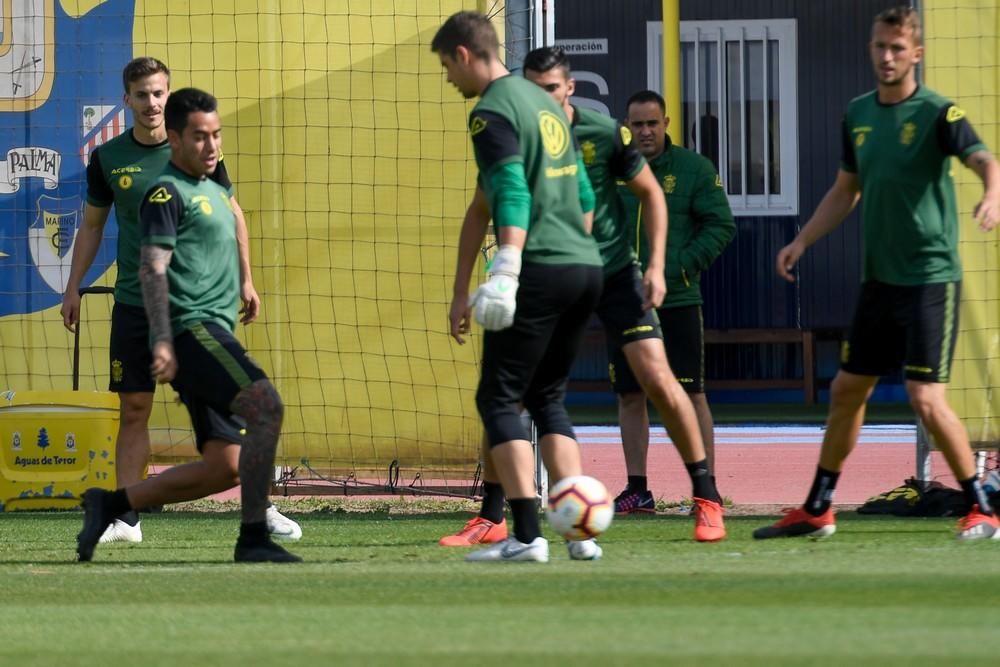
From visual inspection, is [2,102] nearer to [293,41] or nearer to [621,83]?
[293,41]

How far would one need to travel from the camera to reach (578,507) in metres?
6.64

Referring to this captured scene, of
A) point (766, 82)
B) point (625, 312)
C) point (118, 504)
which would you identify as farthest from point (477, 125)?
point (766, 82)

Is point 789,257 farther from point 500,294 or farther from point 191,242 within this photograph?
point 191,242

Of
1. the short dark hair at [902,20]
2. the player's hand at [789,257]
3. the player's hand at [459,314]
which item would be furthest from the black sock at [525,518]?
the short dark hair at [902,20]

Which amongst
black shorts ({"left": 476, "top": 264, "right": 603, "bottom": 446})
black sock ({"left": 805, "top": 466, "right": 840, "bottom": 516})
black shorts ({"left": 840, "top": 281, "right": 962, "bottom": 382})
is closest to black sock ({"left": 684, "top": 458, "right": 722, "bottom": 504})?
black sock ({"left": 805, "top": 466, "right": 840, "bottom": 516})

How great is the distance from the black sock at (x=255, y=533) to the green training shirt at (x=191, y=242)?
80cm

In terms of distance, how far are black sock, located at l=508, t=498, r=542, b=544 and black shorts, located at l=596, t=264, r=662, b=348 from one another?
1.49 metres

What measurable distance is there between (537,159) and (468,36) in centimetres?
52

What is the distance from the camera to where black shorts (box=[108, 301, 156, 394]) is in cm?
834

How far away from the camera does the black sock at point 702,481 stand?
789 cm

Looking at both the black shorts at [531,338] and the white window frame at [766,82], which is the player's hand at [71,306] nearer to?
the black shorts at [531,338]

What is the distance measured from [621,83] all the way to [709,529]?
14.1 metres

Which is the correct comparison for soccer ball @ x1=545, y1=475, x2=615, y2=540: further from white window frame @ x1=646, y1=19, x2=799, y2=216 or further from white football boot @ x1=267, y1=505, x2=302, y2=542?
white window frame @ x1=646, y1=19, x2=799, y2=216

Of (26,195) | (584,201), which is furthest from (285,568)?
(26,195)
